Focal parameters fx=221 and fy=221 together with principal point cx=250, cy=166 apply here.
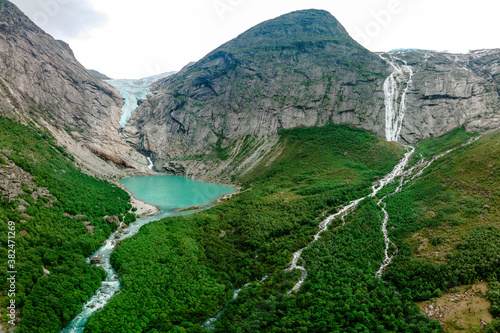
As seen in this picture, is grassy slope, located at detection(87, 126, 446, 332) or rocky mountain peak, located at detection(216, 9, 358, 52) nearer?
grassy slope, located at detection(87, 126, 446, 332)

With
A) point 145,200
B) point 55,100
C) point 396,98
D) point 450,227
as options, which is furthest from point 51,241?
point 396,98

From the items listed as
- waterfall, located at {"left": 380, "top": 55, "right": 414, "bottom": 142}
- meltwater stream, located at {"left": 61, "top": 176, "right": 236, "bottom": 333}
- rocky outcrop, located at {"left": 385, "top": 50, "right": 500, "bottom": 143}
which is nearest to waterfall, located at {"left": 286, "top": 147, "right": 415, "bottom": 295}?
waterfall, located at {"left": 380, "top": 55, "right": 414, "bottom": 142}

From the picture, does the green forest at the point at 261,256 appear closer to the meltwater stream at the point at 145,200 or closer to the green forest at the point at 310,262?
the green forest at the point at 310,262

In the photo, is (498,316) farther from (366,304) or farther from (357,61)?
(357,61)

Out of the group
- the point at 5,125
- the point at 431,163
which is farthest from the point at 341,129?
the point at 5,125

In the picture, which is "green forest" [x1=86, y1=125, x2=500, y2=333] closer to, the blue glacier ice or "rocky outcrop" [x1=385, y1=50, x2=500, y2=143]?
"rocky outcrop" [x1=385, y1=50, x2=500, y2=143]
